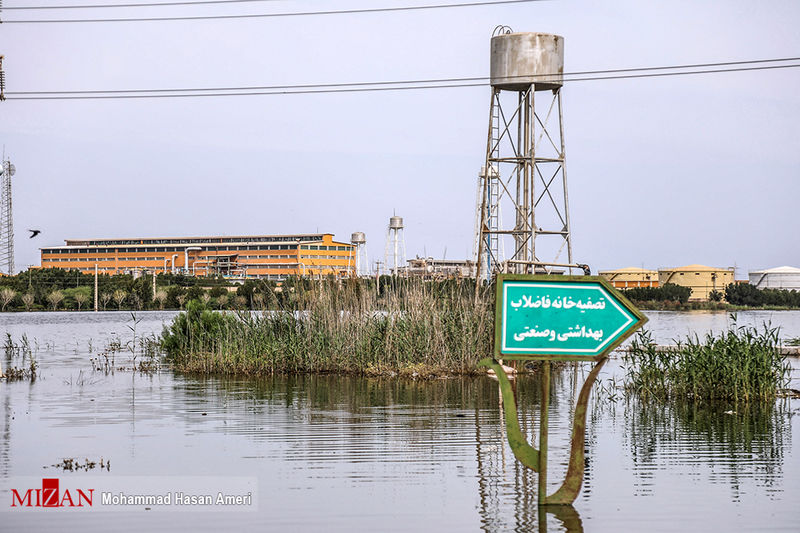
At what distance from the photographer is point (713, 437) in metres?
13.2

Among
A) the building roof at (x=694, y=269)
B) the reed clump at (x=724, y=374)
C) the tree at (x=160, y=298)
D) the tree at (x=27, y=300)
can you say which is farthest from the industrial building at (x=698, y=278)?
the reed clump at (x=724, y=374)

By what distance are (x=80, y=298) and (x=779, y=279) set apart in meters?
70.8

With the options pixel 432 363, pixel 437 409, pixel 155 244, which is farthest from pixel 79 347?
pixel 155 244

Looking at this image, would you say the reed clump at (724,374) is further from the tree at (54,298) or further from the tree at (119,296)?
the tree at (54,298)

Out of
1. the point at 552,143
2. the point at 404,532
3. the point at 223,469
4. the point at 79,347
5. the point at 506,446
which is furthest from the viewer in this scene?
the point at 79,347

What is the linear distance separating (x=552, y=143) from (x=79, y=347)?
57.4 ft

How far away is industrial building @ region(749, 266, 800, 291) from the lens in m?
105

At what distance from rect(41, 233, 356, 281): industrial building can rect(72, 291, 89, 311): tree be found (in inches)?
2572

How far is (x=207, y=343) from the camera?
2386 centimetres

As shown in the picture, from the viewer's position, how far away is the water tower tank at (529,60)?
2645 cm

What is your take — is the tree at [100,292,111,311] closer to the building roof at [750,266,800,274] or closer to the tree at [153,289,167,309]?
the tree at [153,289,167,309]

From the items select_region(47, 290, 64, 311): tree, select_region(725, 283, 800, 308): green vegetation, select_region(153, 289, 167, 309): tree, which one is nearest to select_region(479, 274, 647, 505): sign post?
select_region(153, 289, 167, 309): tree

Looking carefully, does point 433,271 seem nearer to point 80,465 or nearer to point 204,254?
point 80,465

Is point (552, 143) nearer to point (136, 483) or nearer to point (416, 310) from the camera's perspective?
point (416, 310)
